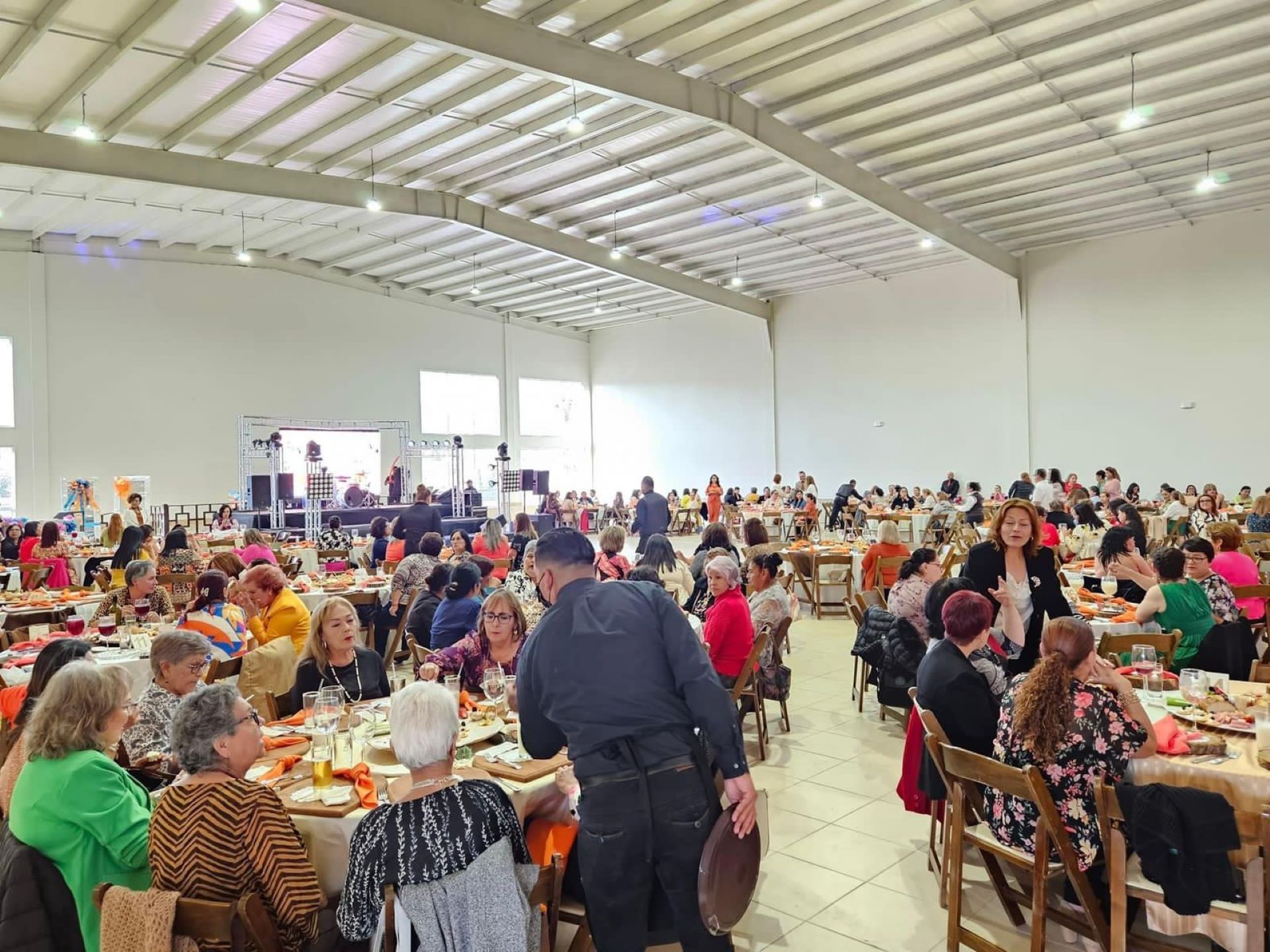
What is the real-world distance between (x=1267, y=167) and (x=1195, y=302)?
2.89 meters

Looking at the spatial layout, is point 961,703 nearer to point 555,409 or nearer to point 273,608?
point 273,608

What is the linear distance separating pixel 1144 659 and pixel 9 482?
17.5 metres

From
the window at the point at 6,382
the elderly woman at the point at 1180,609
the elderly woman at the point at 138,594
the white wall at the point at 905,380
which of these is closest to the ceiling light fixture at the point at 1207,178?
the white wall at the point at 905,380

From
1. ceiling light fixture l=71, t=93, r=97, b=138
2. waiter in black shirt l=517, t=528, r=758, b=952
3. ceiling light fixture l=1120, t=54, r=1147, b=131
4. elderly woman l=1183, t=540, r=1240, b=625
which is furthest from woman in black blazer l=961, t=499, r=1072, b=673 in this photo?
ceiling light fixture l=71, t=93, r=97, b=138

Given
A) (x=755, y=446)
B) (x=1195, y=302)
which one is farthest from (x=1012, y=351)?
(x=755, y=446)

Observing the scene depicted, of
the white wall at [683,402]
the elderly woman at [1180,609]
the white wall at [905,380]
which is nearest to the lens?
the elderly woman at [1180,609]

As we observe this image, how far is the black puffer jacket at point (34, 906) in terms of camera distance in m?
2.21

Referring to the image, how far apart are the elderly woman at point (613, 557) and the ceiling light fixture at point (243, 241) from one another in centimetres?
1130

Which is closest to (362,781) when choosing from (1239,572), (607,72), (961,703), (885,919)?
(885,919)

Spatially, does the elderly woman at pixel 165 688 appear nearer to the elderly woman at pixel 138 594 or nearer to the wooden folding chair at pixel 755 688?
the elderly woman at pixel 138 594

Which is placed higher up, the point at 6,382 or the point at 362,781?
the point at 6,382

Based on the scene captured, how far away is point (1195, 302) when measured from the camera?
14977 millimetres

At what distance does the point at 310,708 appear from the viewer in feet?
10.2

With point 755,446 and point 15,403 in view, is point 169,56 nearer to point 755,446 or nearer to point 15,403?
point 15,403
